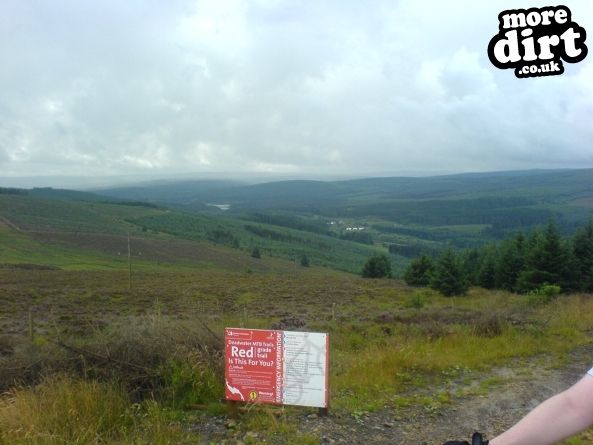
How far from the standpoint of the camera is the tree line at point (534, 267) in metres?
26.5

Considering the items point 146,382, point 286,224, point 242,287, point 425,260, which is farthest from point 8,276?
point 286,224

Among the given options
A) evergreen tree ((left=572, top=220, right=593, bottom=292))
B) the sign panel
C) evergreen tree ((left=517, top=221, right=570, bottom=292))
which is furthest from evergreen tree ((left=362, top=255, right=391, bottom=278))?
the sign panel

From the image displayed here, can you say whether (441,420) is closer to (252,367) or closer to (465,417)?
(465,417)

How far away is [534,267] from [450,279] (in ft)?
15.9

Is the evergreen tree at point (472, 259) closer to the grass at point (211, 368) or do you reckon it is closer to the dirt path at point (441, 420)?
the grass at point (211, 368)

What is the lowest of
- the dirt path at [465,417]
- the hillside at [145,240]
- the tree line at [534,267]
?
the hillside at [145,240]

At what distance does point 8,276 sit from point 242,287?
81.4 ft

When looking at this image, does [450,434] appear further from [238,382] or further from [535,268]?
[535,268]

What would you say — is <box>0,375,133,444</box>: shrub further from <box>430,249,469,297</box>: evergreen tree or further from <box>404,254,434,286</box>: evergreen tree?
<box>404,254,434,286</box>: evergreen tree

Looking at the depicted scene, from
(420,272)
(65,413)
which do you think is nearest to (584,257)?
(420,272)

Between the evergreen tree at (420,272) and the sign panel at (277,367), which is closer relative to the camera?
the sign panel at (277,367)

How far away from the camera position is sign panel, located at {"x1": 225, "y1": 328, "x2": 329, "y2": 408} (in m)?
5.14

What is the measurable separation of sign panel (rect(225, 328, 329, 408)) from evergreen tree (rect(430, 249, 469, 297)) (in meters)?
26.2

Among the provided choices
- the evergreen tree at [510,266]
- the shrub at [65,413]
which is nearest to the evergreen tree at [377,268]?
the evergreen tree at [510,266]
